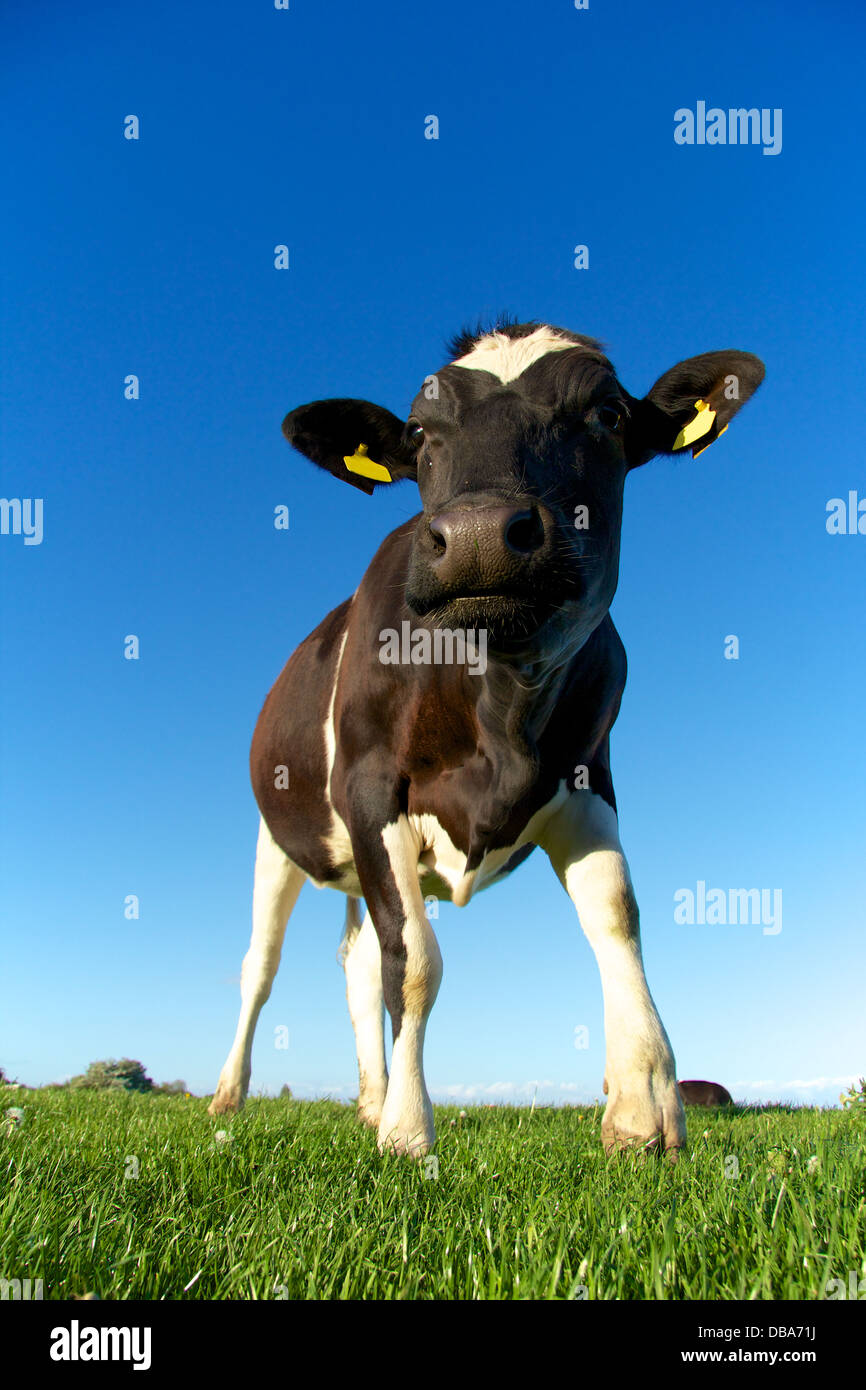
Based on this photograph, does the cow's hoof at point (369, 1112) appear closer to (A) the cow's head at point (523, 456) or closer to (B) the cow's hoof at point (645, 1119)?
(B) the cow's hoof at point (645, 1119)

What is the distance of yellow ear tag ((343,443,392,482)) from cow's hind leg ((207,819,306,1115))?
3.39 m

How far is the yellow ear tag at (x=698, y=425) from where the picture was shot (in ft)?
17.1

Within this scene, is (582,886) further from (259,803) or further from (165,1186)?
(259,803)

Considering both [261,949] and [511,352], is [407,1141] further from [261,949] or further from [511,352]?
[261,949]

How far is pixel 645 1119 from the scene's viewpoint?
12.9 ft

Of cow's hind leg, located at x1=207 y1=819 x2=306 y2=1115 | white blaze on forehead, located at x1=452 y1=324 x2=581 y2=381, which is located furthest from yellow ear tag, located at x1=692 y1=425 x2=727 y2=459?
cow's hind leg, located at x1=207 y1=819 x2=306 y2=1115

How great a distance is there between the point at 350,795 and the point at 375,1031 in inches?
96.8

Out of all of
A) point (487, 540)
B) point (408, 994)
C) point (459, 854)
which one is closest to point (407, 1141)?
point (408, 994)

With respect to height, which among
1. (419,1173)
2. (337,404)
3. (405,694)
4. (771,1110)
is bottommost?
(771,1110)

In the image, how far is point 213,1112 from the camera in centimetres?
666

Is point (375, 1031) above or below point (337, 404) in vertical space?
below

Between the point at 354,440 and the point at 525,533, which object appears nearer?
the point at 525,533

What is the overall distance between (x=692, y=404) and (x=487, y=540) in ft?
7.56

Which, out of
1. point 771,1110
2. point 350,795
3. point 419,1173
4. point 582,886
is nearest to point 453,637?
point 350,795
